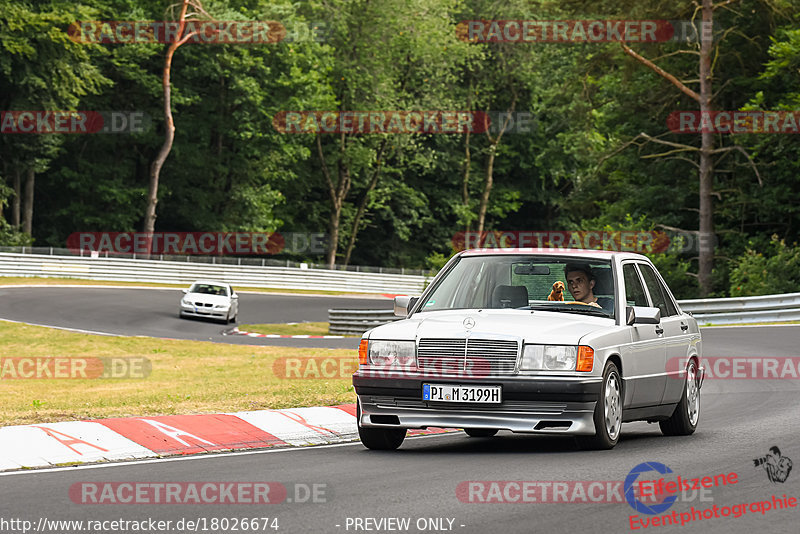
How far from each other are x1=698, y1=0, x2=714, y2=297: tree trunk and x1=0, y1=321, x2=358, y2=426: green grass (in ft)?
56.4

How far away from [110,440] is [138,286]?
4340 cm

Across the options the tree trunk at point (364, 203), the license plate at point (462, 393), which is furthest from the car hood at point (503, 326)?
the tree trunk at point (364, 203)

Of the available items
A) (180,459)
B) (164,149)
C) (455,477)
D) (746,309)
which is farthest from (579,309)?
(164,149)

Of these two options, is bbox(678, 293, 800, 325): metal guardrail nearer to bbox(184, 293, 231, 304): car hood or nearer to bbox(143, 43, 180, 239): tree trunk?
bbox(184, 293, 231, 304): car hood

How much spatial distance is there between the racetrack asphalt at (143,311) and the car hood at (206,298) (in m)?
0.70

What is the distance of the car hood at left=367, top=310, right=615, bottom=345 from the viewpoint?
982 centimetres

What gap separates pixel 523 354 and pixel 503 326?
0.35 metres

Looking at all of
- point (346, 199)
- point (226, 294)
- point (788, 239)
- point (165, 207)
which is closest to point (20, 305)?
point (226, 294)

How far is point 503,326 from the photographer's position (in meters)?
9.97

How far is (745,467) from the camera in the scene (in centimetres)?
906

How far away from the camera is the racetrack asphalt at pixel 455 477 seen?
6973mm

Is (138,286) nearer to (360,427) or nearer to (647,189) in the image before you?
(647,189)

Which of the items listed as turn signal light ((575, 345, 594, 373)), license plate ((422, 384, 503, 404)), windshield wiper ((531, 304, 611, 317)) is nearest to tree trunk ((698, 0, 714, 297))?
windshield wiper ((531, 304, 611, 317))

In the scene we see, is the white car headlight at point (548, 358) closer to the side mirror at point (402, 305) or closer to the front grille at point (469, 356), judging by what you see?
the front grille at point (469, 356)
